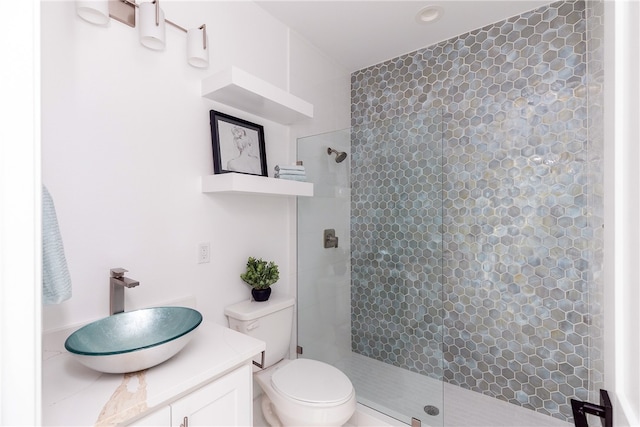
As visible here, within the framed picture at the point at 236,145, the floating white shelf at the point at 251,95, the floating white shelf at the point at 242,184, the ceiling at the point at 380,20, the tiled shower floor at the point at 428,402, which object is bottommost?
the tiled shower floor at the point at 428,402

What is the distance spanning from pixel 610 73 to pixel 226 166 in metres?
1.53

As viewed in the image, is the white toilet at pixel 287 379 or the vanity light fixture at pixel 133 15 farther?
the white toilet at pixel 287 379

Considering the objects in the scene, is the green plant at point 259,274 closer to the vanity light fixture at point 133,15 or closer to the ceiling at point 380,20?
the vanity light fixture at point 133,15

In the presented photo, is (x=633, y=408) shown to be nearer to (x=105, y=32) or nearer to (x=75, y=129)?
(x=75, y=129)

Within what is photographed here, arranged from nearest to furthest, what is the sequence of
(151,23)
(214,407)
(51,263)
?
(51,263)
(214,407)
(151,23)

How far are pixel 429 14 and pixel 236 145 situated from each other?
59.3 inches

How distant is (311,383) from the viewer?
162cm

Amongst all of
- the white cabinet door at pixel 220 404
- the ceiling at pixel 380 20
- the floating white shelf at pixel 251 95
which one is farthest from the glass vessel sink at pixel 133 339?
the ceiling at pixel 380 20

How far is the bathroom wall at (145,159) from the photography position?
1.19 m

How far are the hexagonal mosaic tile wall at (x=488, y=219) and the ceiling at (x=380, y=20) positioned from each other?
0.35ft

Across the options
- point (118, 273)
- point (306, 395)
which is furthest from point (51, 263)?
point (306, 395)

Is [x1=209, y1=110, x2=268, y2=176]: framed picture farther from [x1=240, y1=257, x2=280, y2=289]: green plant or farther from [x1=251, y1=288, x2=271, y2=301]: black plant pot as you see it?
[x1=251, y1=288, x2=271, y2=301]: black plant pot

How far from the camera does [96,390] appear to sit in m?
0.93

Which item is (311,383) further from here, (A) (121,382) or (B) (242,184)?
(B) (242,184)
